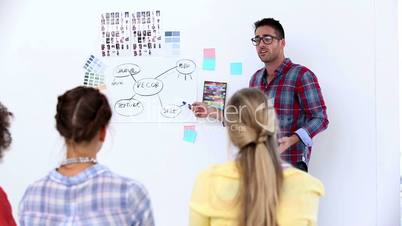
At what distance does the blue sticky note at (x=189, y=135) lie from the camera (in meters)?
2.81

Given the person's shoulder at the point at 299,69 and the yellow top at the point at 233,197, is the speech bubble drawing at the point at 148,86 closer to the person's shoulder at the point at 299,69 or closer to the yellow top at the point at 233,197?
the person's shoulder at the point at 299,69

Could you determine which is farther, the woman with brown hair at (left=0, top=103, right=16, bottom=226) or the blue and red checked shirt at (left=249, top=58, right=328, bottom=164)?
the blue and red checked shirt at (left=249, top=58, right=328, bottom=164)

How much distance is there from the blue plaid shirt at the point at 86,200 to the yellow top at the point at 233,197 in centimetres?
20

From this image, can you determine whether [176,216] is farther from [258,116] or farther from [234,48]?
[258,116]

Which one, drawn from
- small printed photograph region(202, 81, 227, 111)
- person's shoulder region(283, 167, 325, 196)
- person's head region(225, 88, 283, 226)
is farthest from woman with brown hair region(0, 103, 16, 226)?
small printed photograph region(202, 81, 227, 111)

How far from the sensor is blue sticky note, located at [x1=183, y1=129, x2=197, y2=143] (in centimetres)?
281

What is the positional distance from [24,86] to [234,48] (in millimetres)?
1446

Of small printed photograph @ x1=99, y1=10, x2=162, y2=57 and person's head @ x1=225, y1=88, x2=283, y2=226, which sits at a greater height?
small printed photograph @ x1=99, y1=10, x2=162, y2=57

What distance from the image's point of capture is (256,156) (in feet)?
4.49

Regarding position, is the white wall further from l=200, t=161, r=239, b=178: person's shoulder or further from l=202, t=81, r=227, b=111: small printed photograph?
l=200, t=161, r=239, b=178: person's shoulder

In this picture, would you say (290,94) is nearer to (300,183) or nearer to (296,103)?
(296,103)

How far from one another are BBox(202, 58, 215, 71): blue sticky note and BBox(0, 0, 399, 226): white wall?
0.04 metres

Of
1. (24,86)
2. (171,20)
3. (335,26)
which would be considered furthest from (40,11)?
(335,26)

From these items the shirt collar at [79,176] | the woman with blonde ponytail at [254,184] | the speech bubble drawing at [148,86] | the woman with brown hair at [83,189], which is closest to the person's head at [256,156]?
the woman with blonde ponytail at [254,184]
